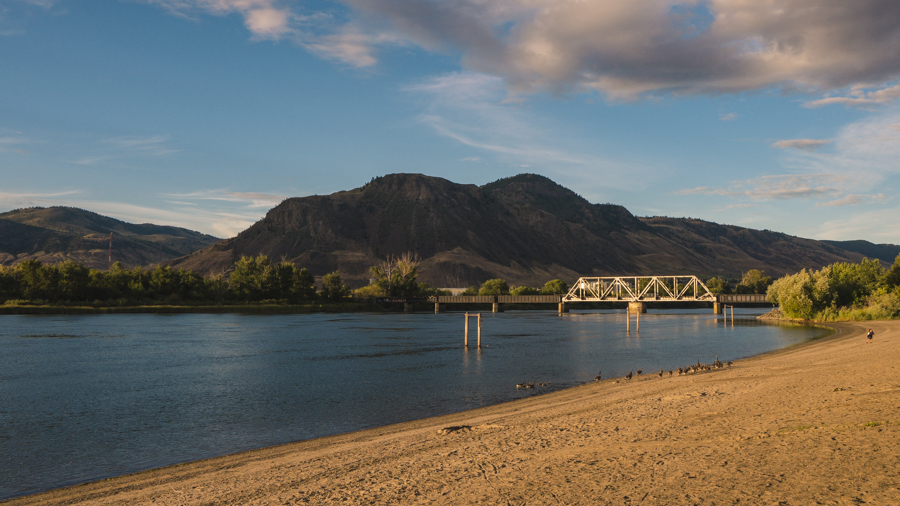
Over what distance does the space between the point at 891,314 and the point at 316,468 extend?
9804cm

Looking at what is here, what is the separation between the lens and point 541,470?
14.3m

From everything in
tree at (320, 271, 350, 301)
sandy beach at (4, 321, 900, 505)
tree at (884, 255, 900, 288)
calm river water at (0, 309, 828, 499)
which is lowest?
calm river water at (0, 309, 828, 499)

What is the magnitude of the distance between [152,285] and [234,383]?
467 feet

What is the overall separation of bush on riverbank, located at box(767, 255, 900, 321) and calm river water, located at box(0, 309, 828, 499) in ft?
92.5

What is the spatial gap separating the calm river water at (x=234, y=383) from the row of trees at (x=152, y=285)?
6744cm

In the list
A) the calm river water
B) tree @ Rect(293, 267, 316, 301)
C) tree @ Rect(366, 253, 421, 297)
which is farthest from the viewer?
tree @ Rect(366, 253, 421, 297)

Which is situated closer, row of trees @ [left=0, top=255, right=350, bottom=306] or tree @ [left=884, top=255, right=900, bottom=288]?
tree @ [left=884, top=255, right=900, bottom=288]

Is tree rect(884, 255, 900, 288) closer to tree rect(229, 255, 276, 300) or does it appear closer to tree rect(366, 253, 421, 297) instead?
tree rect(366, 253, 421, 297)

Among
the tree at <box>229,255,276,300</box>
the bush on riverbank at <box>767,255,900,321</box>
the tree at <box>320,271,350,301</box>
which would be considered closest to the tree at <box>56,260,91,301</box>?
the tree at <box>229,255,276,300</box>

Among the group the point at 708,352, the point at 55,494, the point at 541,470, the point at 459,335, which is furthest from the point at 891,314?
the point at 55,494

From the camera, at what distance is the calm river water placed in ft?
76.8

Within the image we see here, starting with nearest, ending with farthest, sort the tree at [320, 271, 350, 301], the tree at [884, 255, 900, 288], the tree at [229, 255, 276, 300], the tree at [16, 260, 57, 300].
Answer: the tree at [884, 255, 900, 288] → the tree at [16, 260, 57, 300] → the tree at [229, 255, 276, 300] → the tree at [320, 271, 350, 301]

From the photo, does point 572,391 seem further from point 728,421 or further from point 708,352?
point 708,352

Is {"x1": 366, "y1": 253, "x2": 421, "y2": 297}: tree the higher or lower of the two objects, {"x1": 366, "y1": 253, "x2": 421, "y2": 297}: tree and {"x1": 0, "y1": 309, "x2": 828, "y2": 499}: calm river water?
the higher
